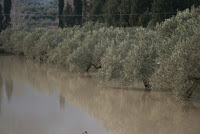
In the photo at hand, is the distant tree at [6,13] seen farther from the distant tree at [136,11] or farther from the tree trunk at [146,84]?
the tree trunk at [146,84]

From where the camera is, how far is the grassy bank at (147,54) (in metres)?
20.4

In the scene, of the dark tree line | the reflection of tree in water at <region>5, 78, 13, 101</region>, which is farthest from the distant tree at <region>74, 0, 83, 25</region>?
the reflection of tree in water at <region>5, 78, 13, 101</region>

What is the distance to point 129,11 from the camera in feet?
151

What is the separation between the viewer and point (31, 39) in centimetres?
4878

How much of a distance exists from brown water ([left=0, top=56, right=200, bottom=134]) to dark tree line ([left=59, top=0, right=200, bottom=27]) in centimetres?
1170

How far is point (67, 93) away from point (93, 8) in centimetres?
2742

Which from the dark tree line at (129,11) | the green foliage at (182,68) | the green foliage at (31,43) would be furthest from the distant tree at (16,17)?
the green foliage at (182,68)

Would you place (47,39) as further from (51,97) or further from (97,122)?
(97,122)

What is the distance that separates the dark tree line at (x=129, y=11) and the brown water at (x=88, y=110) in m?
11.7

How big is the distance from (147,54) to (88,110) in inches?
213

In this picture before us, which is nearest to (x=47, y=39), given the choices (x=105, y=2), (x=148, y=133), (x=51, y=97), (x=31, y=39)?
(x=31, y=39)

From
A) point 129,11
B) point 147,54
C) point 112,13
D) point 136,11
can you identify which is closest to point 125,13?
point 129,11

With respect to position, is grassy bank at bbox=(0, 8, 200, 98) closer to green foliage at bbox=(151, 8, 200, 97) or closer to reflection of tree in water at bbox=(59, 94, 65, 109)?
green foliage at bbox=(151, 8, 200, 97)

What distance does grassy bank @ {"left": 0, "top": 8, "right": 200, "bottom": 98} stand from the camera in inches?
802
